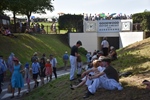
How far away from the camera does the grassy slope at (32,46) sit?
25570 mm

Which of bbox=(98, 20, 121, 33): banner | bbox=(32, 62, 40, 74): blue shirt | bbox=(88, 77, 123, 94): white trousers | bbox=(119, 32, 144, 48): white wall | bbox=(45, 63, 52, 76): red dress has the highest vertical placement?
bbox=(98, 20, 121, 33): banner

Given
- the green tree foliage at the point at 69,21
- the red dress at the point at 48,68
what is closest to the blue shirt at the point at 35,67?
the red dress at the point at 48,68

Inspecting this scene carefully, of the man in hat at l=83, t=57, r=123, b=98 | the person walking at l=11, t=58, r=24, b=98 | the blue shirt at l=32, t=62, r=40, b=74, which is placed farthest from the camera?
the blue shirt at l=32, t=62, r=40, b=74

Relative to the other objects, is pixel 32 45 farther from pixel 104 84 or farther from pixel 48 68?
pixel 104 84

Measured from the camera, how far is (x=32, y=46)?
2956 cm

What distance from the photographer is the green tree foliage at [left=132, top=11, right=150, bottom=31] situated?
33094 millimetres

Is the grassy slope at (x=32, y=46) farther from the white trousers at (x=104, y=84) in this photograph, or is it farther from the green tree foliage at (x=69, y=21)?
the white trousers at (x=104, y=84)

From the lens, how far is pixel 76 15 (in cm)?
3906

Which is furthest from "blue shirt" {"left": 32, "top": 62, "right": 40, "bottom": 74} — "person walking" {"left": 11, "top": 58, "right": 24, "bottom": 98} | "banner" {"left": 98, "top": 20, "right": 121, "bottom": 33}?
"banner" {"left": 98, "top": 20, "right": 121, "bottom": 33}

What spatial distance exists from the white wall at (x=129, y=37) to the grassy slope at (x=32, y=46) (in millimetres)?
6254

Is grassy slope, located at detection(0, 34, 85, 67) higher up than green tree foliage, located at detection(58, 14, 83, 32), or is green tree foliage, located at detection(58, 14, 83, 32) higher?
green tree foliage, located at detection(58, 14, 83, 32)

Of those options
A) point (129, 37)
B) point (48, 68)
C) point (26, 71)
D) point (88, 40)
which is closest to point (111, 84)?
point (26, 71)

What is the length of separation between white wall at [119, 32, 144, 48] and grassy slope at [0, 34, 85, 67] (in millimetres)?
6254

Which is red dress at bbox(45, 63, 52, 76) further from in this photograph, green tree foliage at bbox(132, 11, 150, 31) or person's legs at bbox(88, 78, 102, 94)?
green tree foliage at bbox(132, 11, 150, 31)
